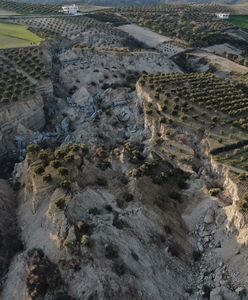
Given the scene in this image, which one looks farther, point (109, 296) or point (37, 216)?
point (37, 216)

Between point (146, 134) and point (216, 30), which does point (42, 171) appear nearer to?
point (146, 134)

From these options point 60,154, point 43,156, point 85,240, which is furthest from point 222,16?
point 85,240

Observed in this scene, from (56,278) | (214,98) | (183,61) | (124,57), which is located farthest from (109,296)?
(183,61)

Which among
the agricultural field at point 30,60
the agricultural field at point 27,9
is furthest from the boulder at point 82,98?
the agricultural field at point 27,9

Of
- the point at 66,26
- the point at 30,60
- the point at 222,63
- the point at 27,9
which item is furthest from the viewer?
the point at 27,9

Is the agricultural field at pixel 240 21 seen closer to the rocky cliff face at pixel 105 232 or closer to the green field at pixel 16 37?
the green field at pixel 16 37

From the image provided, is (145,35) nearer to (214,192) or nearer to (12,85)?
(12,85)

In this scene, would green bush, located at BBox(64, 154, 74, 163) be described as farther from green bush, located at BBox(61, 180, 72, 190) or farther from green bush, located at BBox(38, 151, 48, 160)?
green bush, located at BBox(61, 180, 72, 190)
